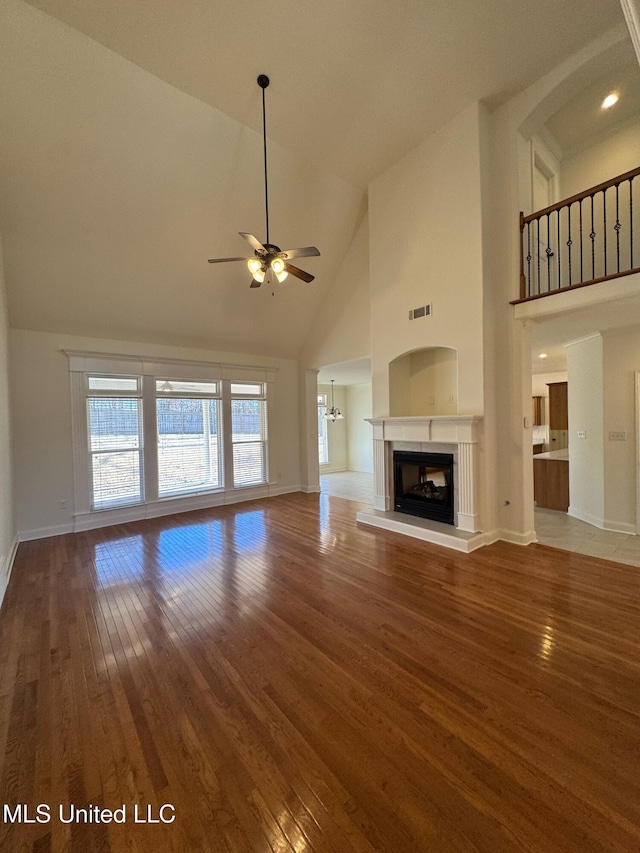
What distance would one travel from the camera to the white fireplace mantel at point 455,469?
157 inches

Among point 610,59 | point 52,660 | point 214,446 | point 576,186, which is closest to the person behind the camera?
point 52,660

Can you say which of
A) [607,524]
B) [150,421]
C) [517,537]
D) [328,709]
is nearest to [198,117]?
[150,421]

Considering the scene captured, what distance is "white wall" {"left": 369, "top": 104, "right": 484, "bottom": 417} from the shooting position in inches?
157

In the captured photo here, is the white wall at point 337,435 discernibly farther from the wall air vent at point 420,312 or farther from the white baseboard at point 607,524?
the white baseboard at point 607,524

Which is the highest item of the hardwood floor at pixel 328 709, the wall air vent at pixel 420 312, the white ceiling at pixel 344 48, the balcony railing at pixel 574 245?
the white ceiling at pixel 344 48

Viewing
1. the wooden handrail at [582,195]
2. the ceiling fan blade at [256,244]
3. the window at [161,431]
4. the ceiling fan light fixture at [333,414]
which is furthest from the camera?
the ceiling fan light fixture at [333,414]

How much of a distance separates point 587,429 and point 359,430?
6.30m

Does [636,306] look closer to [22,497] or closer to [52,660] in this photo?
[52,660]

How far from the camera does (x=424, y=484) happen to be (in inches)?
195

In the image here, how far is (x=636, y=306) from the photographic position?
3.63 m

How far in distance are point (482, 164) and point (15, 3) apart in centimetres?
456

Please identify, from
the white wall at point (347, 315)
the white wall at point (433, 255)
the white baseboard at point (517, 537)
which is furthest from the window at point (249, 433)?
the white baseboard at point (517, 537)

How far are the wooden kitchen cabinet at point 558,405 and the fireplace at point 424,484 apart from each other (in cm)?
461

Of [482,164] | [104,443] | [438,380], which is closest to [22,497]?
[104,443]
